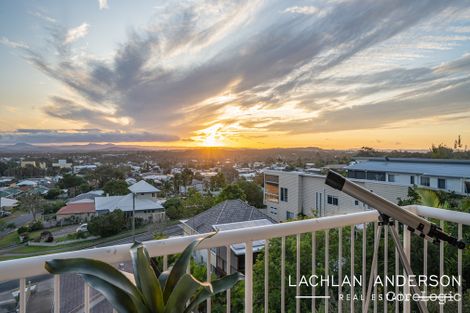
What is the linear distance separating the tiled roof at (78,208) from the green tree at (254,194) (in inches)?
149

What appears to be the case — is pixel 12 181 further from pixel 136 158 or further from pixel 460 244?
pixel 460 244

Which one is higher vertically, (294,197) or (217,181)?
(217,181)

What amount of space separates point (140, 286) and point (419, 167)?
539 cm

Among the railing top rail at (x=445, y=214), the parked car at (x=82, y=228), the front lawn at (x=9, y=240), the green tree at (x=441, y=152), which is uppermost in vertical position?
the green tree at (x=441, y=152)

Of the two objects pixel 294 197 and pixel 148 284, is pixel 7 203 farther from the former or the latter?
pixel 294 197

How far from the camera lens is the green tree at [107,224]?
99.8 inches

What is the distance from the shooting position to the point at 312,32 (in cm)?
417

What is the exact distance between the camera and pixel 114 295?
0.80 m

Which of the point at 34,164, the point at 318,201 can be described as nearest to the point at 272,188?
the point at 318,201

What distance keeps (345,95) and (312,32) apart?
151 centimetres

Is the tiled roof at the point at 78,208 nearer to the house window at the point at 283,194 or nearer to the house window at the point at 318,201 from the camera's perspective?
the house window at the point at 318,201

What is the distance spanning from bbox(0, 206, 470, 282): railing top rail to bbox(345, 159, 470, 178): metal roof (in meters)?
2.34

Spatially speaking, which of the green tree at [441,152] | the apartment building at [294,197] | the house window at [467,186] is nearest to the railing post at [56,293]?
the green tree at [441,152]

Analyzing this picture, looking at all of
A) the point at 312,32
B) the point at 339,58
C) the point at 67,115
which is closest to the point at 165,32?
the point at 67,115
